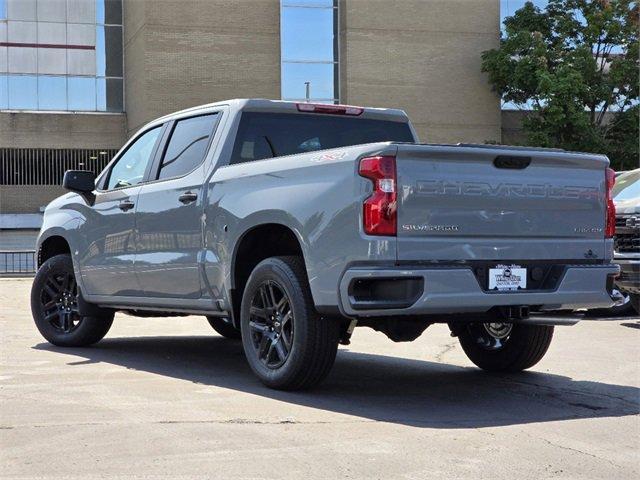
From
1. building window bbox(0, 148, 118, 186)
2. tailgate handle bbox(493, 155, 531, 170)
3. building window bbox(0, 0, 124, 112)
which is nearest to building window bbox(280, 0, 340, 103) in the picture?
building window bbox(0, 0, 124, 112)

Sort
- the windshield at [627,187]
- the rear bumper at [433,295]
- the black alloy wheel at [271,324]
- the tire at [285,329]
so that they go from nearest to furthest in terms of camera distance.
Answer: the rear bumper at [433,295], the tire at [285,329], the black alloy wheel at [271,324], the windshield at [627,187]

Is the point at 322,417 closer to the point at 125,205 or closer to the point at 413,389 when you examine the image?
the point at 413,389

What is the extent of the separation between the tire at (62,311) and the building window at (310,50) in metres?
36.3

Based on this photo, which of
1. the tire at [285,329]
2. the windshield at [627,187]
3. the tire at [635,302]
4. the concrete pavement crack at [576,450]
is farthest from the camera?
the tire at [635,302]

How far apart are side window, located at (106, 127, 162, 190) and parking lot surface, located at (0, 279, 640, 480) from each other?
1549mm

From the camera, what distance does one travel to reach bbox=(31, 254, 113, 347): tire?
1016cm

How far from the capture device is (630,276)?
12.2 meters

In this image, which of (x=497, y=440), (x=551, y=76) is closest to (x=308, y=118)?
(x=497, y=440)

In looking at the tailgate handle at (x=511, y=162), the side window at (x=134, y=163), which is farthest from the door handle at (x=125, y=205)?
the tailgate handle at (x=511, y=162)

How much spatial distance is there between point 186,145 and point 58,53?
42.0 meters

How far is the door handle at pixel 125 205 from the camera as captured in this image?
29.9 feet

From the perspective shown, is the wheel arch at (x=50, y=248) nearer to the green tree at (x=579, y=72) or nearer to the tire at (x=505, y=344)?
the tire at (x=505, y=344)

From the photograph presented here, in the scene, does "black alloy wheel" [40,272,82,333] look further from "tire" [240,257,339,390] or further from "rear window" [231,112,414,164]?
"tire" [240,257,339,390]

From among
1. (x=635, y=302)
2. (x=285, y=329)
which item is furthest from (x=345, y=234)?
(x=635, y=302)
